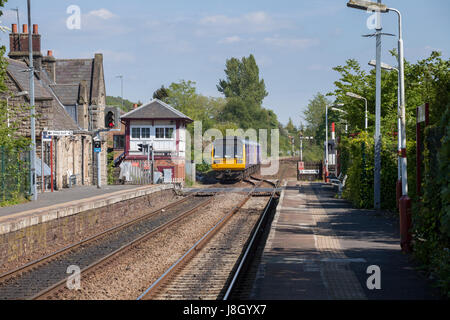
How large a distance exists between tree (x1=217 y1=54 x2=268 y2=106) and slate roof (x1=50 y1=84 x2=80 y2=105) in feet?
287

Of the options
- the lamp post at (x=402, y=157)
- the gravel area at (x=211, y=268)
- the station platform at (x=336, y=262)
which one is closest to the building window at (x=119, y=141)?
the gravel area at (x=211, y=268)

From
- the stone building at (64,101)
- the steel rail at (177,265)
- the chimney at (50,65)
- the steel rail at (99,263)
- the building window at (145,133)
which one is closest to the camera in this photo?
the steel rail at (177,265)

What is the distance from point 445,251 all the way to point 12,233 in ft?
33.0

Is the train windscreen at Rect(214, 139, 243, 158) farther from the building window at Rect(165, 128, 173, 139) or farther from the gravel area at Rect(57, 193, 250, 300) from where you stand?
the gravel area at Rect(57, 193, 250, 300)

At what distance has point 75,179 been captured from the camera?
34031mm

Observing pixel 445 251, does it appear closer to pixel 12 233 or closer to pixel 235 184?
pixel 12 233

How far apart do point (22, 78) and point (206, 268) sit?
2283 centimetres

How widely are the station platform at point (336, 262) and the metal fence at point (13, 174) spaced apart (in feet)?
32.0

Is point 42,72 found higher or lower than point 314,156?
higher

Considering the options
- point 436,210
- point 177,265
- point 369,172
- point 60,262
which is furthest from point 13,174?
point 436,210

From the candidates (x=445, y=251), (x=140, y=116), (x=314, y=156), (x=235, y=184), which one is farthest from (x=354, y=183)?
(x=314, y=156)

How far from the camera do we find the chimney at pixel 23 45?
3725 centimetres

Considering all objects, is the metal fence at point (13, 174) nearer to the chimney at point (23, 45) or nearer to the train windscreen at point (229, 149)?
the chimney at point (23, 45)

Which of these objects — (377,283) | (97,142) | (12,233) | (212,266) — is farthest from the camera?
(97,142)
